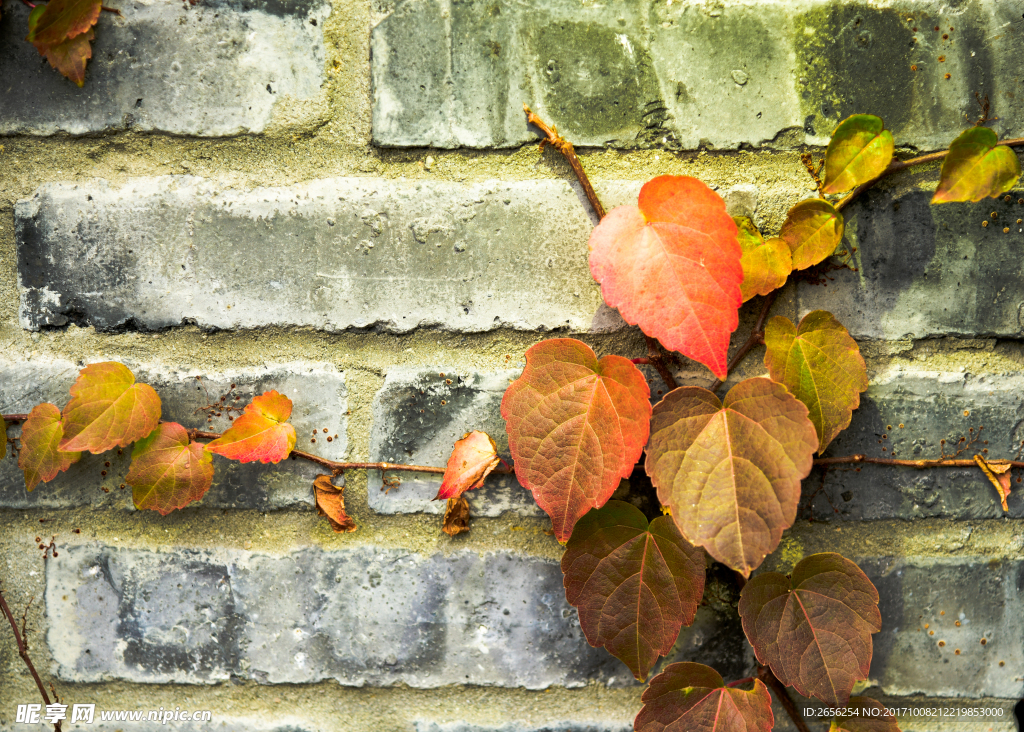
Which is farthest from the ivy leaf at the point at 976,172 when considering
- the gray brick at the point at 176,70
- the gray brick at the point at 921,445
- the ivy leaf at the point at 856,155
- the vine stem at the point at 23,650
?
the vine stem at the point at 23,650

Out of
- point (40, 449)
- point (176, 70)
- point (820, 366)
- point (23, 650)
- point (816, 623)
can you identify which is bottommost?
point (23, 650)

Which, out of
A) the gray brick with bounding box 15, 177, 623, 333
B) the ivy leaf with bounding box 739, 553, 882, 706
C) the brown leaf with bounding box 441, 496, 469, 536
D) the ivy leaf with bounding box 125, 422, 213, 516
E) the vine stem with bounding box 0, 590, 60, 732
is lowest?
the vine stem with bounding box 0, 590, 60, 732

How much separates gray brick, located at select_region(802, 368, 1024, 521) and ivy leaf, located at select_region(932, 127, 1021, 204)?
6.5 inches

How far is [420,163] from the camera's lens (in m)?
0.54

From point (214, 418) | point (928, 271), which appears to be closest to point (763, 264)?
point (928, 271)

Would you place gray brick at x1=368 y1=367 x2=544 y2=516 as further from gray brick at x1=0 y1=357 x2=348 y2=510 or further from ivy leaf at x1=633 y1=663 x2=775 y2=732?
ivy leaf at x1=633 y1=663 x2=775 y2=732

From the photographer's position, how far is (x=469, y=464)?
0.52 metres

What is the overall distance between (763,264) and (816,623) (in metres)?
0.33

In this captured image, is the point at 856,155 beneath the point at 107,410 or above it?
above

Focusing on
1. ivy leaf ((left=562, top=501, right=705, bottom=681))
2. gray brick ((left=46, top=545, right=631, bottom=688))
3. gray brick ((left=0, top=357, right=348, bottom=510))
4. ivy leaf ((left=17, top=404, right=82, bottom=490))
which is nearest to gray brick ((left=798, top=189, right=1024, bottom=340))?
ivy leaf ((left=562, top=501, right=705, bottom=681))

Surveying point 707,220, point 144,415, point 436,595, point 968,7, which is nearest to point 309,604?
point 436,595

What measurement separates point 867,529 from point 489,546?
0.37 meters

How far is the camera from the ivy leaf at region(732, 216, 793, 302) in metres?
0.51

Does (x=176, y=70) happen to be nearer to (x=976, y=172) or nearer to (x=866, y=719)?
(x=976, y=172)
